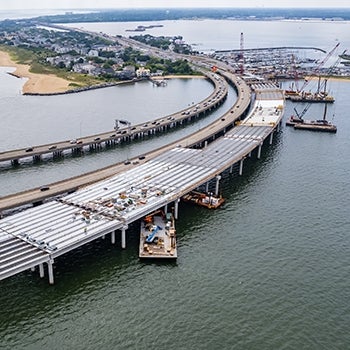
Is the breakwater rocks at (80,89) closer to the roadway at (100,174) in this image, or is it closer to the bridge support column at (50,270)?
the roadway at (100,174)

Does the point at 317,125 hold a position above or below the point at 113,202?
above

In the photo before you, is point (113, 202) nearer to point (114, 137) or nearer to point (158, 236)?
point (158, 236)

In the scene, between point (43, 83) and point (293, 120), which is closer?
point (293, 120)

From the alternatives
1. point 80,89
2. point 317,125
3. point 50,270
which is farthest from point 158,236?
point 80,89

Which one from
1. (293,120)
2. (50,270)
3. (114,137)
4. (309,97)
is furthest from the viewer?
(309,97)

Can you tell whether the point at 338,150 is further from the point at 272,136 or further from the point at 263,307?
the point at 263,307

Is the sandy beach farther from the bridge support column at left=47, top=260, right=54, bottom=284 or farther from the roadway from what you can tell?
the bridge support column at left=47, top=260, right=54, bottom=284

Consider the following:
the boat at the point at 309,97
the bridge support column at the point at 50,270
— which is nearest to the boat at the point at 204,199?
the bridge support column at the point at 50,270
